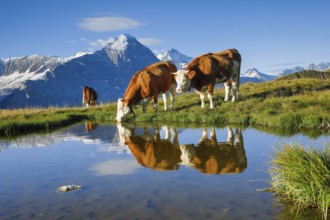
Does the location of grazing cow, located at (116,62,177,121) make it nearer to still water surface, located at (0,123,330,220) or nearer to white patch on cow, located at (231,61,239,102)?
white patch on cow, located at (231,61,239,102)

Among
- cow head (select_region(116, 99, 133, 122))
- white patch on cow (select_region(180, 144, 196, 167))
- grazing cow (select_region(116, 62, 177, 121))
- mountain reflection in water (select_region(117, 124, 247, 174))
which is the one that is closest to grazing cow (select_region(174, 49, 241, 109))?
grazing cow (select_region(116, 62, 177, 121))

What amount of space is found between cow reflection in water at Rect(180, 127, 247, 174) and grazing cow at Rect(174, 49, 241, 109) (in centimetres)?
782

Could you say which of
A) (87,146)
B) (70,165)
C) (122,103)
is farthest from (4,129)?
(70,165)

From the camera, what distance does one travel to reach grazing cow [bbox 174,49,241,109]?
21.0 meters

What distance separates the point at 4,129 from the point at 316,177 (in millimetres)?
17419

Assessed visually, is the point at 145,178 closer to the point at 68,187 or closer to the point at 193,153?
the point at 68,187

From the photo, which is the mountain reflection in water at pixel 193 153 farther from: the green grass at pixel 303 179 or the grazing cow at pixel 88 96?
the grazing cow at pixel 88 96

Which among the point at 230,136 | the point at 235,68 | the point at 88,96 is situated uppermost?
the point at 235,68

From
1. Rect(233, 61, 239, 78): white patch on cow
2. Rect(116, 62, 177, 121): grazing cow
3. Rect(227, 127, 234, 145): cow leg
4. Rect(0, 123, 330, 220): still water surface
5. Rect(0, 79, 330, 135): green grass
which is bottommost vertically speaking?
Rect(0, 123, 330, 220): still water surface

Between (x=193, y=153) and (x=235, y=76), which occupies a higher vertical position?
(x=235, y=76)

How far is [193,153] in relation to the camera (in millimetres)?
10906

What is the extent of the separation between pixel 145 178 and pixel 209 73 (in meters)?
14.1

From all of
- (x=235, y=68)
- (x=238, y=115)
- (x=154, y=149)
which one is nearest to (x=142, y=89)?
(x=238, y=115)

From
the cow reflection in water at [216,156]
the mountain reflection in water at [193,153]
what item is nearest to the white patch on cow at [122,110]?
the mountain reflection in water at [193,153]
